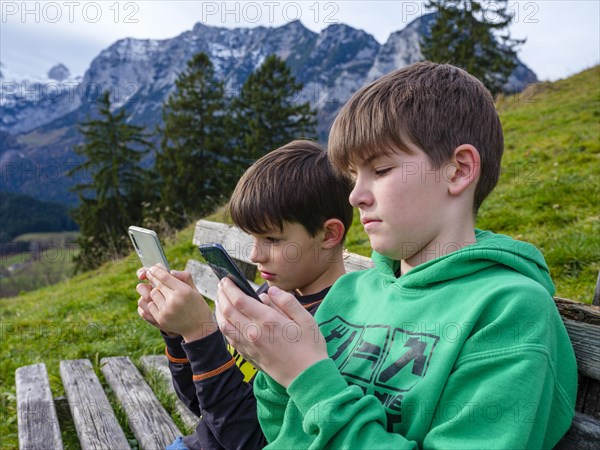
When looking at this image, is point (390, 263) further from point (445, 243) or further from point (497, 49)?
point (497, 49)

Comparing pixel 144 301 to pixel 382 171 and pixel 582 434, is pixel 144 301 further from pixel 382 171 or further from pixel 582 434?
pixel 582 434

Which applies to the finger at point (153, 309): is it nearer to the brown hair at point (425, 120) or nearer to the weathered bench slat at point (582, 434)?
the brown hair at point (425, 120)

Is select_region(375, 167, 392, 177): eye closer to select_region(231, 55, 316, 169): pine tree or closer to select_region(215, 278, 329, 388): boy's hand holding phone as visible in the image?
select_region(215, 278, 329, 388): boy's hand holding phone

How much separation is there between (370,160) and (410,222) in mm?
193

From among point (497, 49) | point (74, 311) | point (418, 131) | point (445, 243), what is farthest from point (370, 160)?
point (497, 49)

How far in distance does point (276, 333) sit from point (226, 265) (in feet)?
1.01

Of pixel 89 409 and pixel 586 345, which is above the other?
pixel 586 345

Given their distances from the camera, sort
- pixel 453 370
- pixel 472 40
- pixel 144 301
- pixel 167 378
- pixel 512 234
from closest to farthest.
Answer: pixel 453 370 → pixel 144 301 → pixel 167 378 → pixel 512 234 → pixel 472 40

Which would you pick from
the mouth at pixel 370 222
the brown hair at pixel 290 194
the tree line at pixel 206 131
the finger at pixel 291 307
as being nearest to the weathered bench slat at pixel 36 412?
the brown hair at pixel 290 194

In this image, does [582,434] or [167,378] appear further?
[167,378]

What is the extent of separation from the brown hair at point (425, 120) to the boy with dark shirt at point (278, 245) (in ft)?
2.17

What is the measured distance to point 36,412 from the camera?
308cm

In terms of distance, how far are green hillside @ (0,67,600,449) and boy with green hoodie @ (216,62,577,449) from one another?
2.14 meters

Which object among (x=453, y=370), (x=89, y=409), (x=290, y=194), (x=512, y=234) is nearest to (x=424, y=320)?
(x=453, y=370)
